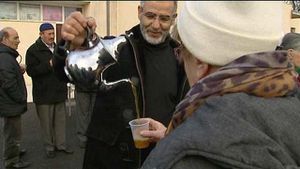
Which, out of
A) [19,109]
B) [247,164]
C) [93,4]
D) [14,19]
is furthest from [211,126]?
[19,109]

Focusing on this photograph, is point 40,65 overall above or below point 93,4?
below

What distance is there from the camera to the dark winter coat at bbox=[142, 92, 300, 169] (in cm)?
73

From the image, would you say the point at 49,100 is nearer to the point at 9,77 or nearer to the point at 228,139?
the point at 9,77

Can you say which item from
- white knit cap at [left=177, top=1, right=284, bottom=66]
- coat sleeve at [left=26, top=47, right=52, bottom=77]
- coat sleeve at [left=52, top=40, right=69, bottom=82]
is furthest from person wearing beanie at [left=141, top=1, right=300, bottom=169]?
coat sleeve at [left=26, top=47, right=52, bottom=77]

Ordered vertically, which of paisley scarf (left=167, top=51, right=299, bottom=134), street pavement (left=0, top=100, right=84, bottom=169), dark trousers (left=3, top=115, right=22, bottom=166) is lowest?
street pavement (left=0, top=100, right=84, bottom=169)

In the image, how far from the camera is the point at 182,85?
1886mm

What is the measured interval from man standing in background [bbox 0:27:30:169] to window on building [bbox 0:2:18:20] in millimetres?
2753

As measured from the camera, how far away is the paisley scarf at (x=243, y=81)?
77cm

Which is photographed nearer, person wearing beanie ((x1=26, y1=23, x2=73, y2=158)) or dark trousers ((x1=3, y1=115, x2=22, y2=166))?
person wearing beanie ((x1=26, y1=23, x2=73, y2=158))

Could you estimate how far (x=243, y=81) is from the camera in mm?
777

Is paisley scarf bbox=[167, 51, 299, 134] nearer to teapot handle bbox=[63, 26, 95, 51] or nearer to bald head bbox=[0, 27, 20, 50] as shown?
teapot handle bbox=[63, 26, 95, 51]

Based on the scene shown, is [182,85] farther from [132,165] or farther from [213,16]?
[213,16]

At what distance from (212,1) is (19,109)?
374 centimetres

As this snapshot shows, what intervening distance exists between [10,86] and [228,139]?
354 centimetres
